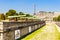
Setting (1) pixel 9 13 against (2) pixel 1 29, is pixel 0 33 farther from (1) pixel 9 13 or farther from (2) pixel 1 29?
(1) pixel 9 13

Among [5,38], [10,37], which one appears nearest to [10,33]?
[10,37]

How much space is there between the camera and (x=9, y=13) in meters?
100

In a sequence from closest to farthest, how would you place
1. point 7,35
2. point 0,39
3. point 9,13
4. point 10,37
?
point 0,39
point 7,35
point 10,37
point 9,13

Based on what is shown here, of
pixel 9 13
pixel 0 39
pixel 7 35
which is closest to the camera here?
pixel 0 39

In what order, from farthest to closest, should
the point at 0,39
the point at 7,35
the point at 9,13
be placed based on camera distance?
the point at 9,13 → the point at 7,35 → the point at 0,39

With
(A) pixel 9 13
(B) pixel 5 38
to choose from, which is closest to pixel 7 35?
(B) pixel 5 38

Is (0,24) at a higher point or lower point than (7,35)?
higher

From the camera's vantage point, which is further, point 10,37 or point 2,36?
point 10,37

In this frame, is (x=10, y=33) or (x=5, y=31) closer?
(x=5, y=31)

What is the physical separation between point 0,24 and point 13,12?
291 feet

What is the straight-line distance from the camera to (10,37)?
53.6 ft

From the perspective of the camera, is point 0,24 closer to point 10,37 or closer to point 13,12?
point 10,37


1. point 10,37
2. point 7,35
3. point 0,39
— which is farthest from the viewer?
point 10,37

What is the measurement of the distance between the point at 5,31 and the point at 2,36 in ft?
2.32
